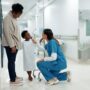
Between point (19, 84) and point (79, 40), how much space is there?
3.88 meters

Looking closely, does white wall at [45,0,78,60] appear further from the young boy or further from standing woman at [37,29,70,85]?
standing woman at [37,29,70,85]

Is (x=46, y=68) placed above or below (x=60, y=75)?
above

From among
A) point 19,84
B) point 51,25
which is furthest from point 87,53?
point 51,25

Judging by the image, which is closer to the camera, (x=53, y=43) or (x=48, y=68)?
(x=53, y=43)

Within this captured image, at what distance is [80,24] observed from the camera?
291 inches

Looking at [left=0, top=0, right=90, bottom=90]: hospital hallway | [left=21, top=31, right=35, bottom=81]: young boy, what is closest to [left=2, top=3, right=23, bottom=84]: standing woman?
[left=0, top=0, right=90, bottom=90]: hospital hallway

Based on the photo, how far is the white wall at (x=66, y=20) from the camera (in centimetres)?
775

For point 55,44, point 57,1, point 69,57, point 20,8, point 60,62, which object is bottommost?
A: point 69,57

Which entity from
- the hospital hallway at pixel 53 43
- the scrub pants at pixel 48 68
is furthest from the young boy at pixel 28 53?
the scrub pants at pixel 48 68

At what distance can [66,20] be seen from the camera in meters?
8.90

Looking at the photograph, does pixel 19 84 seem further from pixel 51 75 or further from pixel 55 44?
pixel 55 44

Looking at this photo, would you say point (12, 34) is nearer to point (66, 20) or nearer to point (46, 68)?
point (46, 68)

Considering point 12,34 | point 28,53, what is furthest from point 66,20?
point 12,34

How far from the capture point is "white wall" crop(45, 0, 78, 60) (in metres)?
7.75
